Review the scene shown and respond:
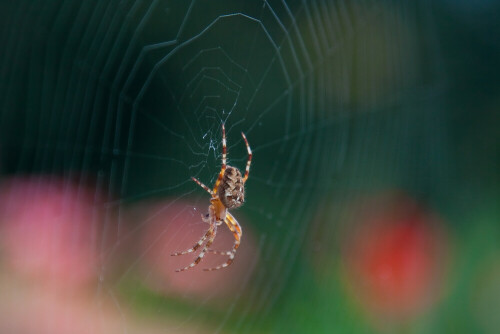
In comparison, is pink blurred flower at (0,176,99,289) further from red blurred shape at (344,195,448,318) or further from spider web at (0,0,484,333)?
red blurred shape at (344,195,448,318)

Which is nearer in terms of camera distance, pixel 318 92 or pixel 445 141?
pixel 318 92

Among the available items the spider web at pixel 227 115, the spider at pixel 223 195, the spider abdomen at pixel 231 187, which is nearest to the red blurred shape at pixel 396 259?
the spider web at pixel 227 115

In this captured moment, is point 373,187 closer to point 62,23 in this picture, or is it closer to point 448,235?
point 448,235

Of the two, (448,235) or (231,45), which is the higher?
(231,45)

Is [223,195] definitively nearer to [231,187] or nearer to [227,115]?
Result: [231,187]

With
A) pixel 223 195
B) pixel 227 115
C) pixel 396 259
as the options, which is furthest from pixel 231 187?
pixel 396 259

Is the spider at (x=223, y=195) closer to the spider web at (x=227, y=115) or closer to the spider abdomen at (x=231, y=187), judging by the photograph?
the spider abdomen at (x=231, y=187)

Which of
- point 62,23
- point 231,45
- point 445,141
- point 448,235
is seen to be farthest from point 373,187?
point 62,23
